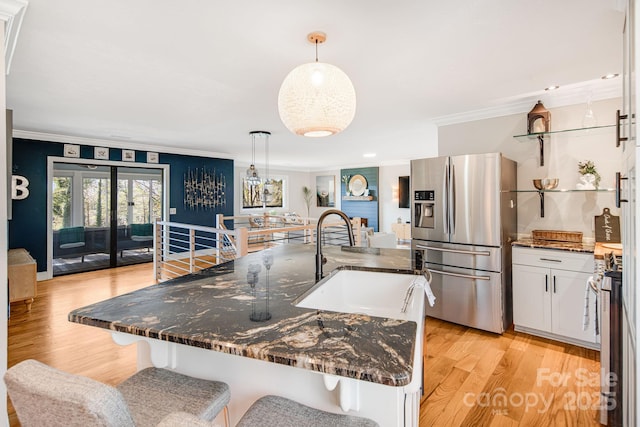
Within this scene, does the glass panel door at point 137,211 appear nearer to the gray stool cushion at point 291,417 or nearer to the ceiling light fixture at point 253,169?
the ceiling light fixture at point 253,169

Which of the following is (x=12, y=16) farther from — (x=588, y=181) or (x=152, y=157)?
(x=152, y=157)

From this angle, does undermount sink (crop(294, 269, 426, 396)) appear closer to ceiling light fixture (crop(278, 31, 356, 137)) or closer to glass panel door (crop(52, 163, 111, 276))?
ceiling light fixture (crop(278, 31, 356, 137))

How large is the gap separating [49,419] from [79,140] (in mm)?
5928

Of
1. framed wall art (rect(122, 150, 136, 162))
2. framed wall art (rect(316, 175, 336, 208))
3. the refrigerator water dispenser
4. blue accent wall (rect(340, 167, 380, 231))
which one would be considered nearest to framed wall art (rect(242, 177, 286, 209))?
framed wall art (rect(316, 175, 336, 208))

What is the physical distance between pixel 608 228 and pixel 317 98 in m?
3.12

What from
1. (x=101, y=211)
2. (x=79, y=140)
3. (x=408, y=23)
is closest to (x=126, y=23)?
(x=408, y=23)

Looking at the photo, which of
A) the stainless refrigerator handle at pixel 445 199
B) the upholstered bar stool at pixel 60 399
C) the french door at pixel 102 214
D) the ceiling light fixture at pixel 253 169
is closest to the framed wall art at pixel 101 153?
the french door at pixel 102 214

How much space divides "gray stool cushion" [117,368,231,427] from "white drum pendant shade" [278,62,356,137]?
1155 mm

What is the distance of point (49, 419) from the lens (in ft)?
2.13

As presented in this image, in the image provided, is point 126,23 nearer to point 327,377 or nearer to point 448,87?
point 327,377

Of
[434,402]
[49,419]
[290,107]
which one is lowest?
[434,402]

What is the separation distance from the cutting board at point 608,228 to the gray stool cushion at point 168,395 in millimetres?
3493

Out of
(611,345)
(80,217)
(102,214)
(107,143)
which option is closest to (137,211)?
(102,214)

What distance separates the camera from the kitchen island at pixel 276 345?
777 mm
